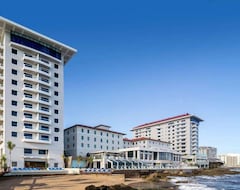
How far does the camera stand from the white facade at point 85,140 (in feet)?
245

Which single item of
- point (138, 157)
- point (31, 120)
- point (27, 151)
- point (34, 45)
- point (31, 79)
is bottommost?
point (138, 157)

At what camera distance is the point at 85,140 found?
76250mm

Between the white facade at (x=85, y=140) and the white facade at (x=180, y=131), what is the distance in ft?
193

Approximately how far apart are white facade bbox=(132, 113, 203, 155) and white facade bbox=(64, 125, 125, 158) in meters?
58.8

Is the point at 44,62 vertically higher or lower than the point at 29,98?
higher

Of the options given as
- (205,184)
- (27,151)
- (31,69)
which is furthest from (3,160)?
(205,184)

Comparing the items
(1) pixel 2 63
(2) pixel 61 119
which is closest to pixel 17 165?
(2) pixel 61 119

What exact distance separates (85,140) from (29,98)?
85.3 ft

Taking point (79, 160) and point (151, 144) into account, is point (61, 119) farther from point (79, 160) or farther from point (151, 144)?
point (151, 144)

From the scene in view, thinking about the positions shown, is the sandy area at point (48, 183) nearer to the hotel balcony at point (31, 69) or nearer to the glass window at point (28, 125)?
the glass window at point (28, 125)

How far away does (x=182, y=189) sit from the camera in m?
33.9

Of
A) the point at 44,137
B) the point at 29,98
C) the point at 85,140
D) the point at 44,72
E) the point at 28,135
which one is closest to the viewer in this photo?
the point at 28,135

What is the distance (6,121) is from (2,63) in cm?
1317

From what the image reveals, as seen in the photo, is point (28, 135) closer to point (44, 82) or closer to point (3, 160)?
point (3, 160)
